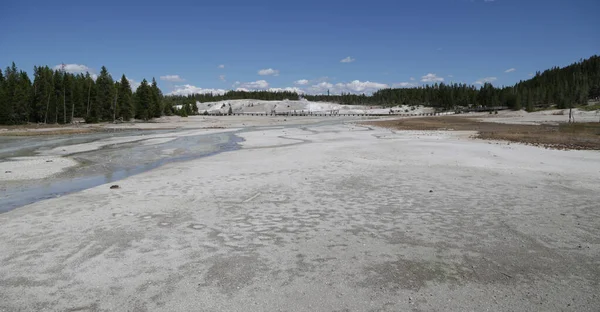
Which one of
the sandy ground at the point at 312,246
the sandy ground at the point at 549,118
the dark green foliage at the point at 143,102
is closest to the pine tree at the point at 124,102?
the dark green foliage at the point at 143,102

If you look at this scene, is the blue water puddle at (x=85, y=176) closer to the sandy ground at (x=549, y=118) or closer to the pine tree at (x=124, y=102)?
the sandy ground at (x=549, y=118)

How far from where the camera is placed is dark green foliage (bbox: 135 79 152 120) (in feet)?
302

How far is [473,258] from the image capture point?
22.1 ft

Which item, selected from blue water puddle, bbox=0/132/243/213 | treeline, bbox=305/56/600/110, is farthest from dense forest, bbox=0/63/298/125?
treeline, bbox=305/56/600/110

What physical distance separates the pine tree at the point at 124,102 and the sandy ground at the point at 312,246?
263 ft

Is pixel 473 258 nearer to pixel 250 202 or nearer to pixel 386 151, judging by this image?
pixel 250 202

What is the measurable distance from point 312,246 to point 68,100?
89529mm

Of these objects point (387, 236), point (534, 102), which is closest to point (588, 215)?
point (387, 236)

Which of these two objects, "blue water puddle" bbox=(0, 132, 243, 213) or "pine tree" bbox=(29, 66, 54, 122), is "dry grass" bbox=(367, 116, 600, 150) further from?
"pine tree" bbox=(29, 66, 54, 122)

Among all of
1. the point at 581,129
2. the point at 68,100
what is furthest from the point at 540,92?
the point at 68,100

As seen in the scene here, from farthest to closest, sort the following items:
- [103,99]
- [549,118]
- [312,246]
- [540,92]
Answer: [540,92]
[103,99]
[549,118]
[312,246]

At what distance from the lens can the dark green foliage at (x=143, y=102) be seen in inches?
3620

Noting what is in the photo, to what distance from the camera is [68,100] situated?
80.3 meters

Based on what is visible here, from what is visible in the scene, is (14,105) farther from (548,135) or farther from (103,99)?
(548,135)
